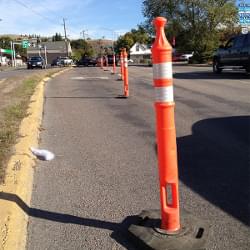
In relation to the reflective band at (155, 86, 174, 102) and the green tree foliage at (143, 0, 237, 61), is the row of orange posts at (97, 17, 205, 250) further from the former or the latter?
the green tree foliage at (143, 0, 237, 61)

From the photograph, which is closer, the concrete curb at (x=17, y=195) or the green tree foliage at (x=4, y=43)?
the concrete curb at (x=17, y=195)

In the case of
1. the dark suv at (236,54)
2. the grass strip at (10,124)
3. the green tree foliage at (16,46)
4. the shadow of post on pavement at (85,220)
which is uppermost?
the green tree foliage at (16,46)

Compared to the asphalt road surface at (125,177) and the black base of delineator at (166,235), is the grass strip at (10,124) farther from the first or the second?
the black base of delineator at (166,235)

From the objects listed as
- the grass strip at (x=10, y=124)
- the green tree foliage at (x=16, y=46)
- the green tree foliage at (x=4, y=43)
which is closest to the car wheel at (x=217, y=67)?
the grass strip at (x=10, y=124)

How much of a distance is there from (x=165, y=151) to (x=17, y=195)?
1768mm

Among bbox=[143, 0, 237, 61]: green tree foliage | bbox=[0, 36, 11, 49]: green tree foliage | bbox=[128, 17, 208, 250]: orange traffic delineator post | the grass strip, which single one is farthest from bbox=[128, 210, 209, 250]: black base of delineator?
bbox=[0, 36, 11, 49]: green tree foliage

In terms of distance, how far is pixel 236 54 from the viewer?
63.0 feet

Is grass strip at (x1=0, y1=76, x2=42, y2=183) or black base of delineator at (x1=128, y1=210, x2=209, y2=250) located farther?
grass strip at (x1=0, y1=76, x2=42, y2=183)

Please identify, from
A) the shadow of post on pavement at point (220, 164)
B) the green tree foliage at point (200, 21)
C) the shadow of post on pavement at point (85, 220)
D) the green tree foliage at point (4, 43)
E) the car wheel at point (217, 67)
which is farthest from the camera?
the green tree foliage at point (4, 43)

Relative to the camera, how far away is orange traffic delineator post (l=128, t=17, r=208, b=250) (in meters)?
3.27

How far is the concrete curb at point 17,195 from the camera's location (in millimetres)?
3621

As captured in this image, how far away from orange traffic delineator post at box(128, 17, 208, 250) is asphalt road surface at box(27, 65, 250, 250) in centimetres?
15

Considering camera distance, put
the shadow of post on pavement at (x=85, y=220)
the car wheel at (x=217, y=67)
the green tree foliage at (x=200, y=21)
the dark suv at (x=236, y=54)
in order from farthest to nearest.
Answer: the green tree foliage at (x=200, y=21)
the car wheel at (x=217, y=67)
the dark suv at (x=236, y=54)
the shadow of post on pavement at (x=85, y=220)

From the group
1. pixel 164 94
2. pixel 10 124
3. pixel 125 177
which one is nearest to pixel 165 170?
pixel 164 94
